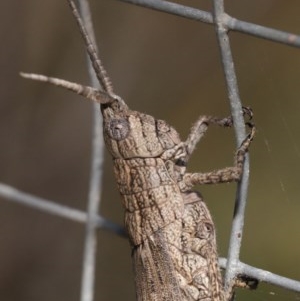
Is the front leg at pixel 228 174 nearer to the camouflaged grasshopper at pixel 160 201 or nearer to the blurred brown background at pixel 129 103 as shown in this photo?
the camouflaged grasshopper at pixel 160 201

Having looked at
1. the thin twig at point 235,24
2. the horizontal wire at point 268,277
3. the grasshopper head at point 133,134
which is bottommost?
the horizontal wire at point 268,277

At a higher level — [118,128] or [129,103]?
[129,103]

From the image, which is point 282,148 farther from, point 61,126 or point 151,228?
point 61,126

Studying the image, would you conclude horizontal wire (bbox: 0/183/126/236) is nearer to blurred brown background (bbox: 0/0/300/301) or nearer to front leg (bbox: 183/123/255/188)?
front leg (bbox: 183/123/255/188)

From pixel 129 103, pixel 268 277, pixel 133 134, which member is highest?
pixel 129 103

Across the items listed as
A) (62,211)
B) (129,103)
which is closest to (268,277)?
(62,211)

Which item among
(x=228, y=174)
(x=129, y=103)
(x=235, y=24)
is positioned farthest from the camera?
(x=129, y=103)

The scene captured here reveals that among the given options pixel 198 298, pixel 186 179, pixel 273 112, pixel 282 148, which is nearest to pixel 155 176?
pixel 186 179

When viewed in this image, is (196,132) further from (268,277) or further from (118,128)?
(268,277)

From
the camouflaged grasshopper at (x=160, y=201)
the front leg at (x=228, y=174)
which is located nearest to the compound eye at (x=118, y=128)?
the camouflaged grasshopper at (x=160, y=201)
